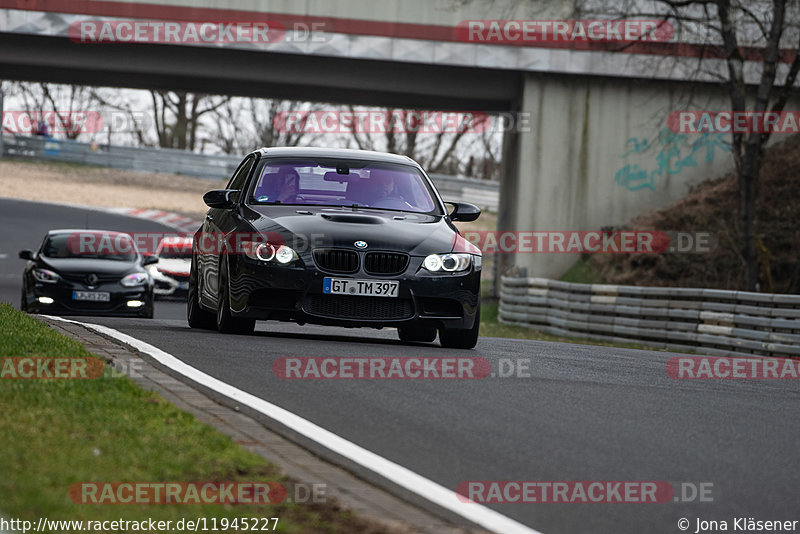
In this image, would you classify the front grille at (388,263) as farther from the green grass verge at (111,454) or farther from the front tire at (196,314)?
the green grass verge at (111,454)

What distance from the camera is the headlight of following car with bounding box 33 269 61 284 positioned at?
19812 millimetres

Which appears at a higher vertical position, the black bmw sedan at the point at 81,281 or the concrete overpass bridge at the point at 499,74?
the concrete overpass bridge at the point at 499,74

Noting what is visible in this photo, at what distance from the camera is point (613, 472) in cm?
616

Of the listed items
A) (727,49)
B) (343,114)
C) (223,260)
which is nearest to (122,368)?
(223,260)

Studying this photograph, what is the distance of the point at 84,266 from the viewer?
20.3 metres

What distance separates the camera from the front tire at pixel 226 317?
37.5 ft

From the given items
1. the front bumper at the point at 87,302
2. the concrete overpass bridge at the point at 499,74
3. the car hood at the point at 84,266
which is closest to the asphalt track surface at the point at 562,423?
the front bumper at the point at 87,302

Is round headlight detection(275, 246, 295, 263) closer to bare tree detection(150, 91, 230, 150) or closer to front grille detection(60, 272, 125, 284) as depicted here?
front grille detection(60, 272, 125, 284)

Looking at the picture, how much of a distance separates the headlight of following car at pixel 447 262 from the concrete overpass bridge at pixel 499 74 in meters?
19.9

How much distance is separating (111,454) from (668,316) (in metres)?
17.2

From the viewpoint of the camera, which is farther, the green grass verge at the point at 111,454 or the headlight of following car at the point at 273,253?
the headlight of following car at the point at 273,253

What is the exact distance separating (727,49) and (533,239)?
7.77 meters

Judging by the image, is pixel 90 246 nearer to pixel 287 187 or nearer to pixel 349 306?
pixel 287 187

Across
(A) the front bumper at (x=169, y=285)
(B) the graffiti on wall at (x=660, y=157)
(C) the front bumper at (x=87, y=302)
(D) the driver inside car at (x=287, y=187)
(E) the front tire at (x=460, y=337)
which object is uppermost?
(B) the graffiti on wall at (x=660, y=157)
